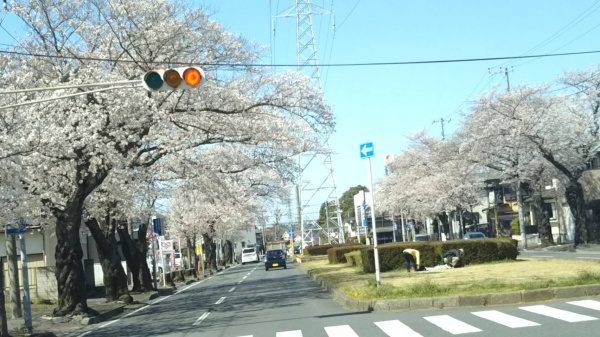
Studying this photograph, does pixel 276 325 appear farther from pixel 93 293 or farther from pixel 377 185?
pixel 377 185

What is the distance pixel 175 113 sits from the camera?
19.4 metres

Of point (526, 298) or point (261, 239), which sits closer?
point (526, 298)

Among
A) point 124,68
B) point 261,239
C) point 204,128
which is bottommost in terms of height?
point 261,239

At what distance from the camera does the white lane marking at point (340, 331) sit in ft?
36.6

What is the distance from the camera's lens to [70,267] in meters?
19.9

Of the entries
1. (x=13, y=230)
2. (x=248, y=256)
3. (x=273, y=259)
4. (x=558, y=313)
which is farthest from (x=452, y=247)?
(x=248, y=256)

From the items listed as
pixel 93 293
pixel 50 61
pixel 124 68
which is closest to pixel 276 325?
pixel 124 68

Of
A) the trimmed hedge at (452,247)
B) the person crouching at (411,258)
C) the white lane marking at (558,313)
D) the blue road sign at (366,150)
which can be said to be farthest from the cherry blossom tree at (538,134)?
the white lane marking at (558,313)

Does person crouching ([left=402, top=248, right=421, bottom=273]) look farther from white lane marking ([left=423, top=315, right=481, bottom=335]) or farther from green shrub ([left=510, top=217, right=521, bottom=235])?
green shrub ([left=510, top=217, right=521, bottom=235])

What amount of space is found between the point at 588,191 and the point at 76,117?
40.5 meters

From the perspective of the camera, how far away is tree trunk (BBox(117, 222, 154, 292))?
3042 centimetres

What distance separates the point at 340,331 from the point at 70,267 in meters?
11.5

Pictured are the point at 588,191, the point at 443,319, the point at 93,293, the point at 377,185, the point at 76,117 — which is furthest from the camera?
the point at 377,185

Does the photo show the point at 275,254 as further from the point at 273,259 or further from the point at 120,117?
the point at 120,117
